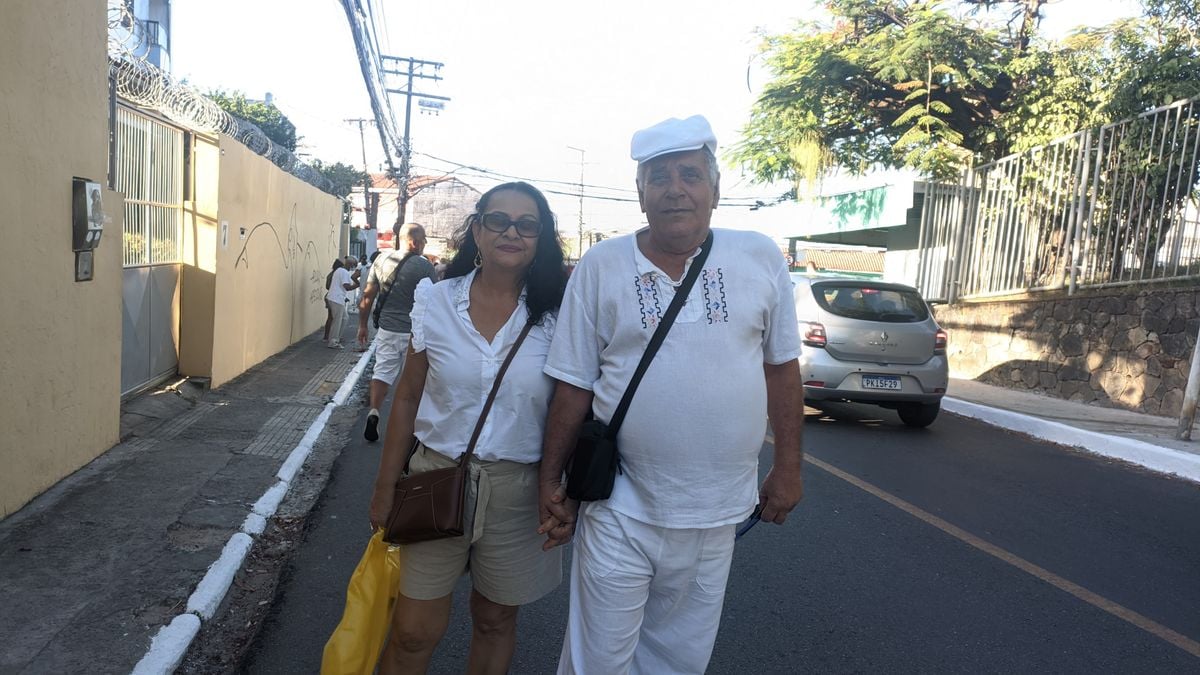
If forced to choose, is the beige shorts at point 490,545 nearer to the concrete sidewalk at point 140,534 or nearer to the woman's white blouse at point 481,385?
the woman's white blouse at point 481,385

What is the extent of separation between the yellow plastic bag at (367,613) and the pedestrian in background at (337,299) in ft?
39.8

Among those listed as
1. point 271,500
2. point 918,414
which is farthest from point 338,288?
point 271,500

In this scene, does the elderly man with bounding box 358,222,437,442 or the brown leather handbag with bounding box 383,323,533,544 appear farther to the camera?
the elderly man with bounding box 358,222,437,442

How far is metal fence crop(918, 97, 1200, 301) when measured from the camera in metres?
10.2

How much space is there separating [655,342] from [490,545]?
2.67ft

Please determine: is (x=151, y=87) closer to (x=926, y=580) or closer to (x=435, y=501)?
(x=435, y=501)

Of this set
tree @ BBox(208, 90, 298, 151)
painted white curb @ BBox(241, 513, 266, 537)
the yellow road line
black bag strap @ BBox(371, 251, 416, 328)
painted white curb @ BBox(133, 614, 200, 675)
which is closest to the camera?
painted white curb @ BBox(133, 614, 200, 675)

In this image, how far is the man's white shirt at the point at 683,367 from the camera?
87.4 inches

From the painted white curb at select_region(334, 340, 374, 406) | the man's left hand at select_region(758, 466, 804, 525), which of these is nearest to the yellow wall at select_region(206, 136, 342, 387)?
the painted white curb at select_region(334, 340, 374, 406)

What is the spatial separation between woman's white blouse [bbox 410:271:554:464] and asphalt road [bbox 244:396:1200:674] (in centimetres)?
123

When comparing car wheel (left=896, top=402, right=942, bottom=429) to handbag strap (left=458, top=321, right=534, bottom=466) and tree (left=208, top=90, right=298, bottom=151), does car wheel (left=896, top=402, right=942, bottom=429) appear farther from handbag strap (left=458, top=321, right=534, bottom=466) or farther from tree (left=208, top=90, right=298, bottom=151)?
tree (left=208, top=90, right=298, bottom=151)

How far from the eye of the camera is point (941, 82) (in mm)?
14273

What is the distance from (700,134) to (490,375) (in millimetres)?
868

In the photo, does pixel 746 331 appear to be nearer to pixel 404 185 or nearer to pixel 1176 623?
pixel 1176 623
